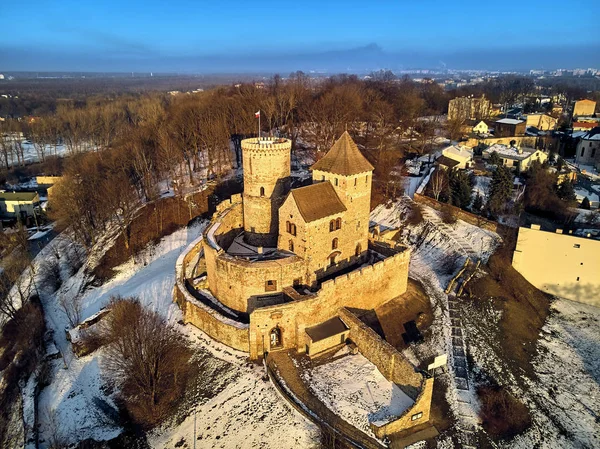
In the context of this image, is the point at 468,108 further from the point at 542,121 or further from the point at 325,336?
the point at 325,336

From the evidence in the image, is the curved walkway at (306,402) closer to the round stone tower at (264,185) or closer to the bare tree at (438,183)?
the round stone tower at (264,185)

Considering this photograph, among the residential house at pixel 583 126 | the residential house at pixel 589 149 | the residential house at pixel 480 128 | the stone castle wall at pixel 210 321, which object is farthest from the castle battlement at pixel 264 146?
the residential house at pixel 583 126

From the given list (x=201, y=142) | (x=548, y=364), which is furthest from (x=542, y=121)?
(x=548, y=364)

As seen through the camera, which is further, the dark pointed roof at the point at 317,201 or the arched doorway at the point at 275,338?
the dark pointed roof at the point at 317,201

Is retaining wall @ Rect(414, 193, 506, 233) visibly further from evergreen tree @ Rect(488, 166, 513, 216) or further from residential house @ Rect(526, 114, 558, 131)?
residential house @ Rect(526, 114, 558, 131)

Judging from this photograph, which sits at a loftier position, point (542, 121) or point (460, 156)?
point (542, 121)

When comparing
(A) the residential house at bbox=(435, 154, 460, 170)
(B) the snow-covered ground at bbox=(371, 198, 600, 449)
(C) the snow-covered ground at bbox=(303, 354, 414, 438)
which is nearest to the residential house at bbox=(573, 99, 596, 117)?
(A) the residential house at bbox=(435, 154, 460, 170)

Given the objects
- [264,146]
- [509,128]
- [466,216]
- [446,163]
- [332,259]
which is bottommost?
[332,259]
